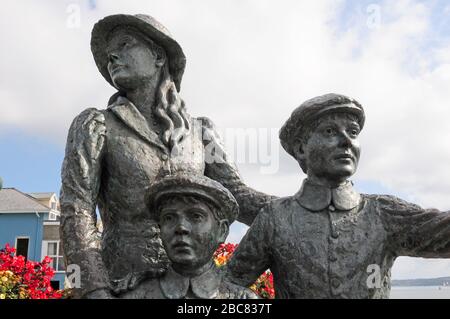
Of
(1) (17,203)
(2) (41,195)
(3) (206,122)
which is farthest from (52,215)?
(3) (206,122)

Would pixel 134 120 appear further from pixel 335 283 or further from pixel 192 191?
pixel 335 283

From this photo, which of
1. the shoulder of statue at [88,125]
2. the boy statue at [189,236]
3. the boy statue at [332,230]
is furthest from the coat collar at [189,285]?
the shoulder of statue at [88,125]

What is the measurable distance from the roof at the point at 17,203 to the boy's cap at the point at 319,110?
2337 centimetres

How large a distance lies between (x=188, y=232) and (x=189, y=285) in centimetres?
27

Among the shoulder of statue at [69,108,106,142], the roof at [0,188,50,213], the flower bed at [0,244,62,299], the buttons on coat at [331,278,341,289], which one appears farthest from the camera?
the roof at [0,188,50,213]

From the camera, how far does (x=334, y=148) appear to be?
2.89 meters

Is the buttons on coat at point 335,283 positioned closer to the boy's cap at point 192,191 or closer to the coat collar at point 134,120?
the boy's cap at point 192,191

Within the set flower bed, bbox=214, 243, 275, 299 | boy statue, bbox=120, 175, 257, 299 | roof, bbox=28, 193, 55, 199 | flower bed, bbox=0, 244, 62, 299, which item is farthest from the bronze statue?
roof, bbox=28, 193, 55, 199

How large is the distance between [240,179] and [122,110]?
86 cm

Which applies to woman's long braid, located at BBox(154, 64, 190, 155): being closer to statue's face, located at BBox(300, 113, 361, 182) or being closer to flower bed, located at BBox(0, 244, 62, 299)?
statue's face, located at BBox(300, 113, 361, 182)

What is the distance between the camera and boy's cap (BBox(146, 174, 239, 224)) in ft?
8.57

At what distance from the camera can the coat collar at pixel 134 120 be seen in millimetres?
3371

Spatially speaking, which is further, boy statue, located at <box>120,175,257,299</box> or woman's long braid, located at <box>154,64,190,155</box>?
woman's long braid, located at <box>154,64,190,155</box>
